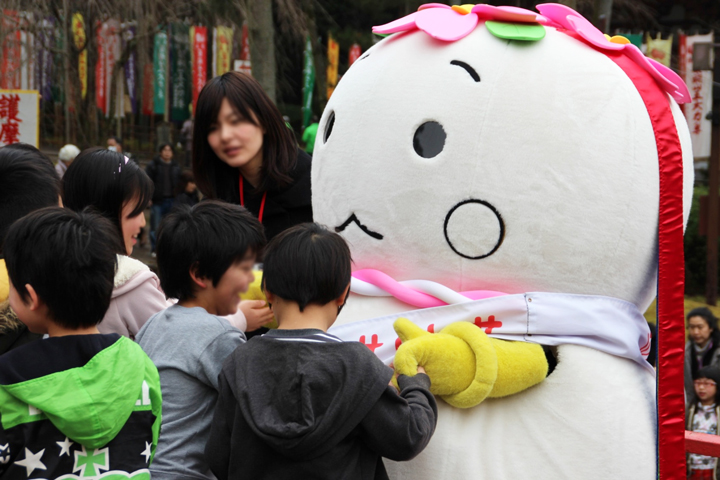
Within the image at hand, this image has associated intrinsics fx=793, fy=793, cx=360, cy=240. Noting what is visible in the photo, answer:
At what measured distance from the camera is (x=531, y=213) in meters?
2.28

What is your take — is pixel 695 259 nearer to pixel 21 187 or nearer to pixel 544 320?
pixel 544 320

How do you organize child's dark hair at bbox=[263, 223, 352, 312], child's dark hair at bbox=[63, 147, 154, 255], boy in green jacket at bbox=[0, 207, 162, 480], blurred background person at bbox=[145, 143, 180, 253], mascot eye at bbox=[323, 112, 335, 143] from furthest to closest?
blurred background person at bbox=[145, 143, 180, 253]
mascot eye at bbox=[323, 112, 335, 143]
child's dark hair at bbox=[63, 147, 154, 255]
child's dark hair at bbox=[263, 223, 352, 312]
boy in green jacket at bbox=[0, 207, 162, 480]

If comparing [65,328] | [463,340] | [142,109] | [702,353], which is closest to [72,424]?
[65,328]

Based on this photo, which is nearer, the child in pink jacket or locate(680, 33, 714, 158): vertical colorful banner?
the child in pink jacket

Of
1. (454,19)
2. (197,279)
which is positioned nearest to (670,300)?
(454,19)

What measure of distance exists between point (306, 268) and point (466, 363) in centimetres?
55

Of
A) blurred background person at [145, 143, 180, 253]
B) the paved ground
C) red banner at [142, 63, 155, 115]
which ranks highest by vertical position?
red banner at [142, 63, 155, 115]

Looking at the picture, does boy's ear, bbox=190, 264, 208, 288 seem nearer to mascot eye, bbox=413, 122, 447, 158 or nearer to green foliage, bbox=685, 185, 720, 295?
mascot eye, bbox=413, 122, 447, 158

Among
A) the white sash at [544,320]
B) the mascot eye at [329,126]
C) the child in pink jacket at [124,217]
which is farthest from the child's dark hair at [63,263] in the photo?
the mascot eye at [329,126]

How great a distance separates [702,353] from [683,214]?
3896mm

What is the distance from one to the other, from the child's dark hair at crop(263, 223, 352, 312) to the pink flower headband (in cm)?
85

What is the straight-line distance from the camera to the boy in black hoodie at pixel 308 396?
1793mm

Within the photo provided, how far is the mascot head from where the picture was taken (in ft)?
7.50

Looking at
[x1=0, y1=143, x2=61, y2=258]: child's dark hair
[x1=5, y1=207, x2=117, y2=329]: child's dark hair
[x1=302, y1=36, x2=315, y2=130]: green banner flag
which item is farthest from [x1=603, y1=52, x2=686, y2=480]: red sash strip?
[x1=302, y1=36, x2=315, y2=130]: green banner flag
